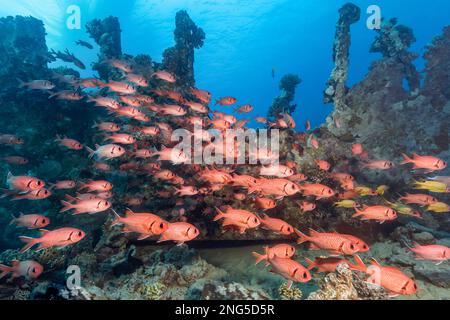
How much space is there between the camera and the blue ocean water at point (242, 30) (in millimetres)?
46397

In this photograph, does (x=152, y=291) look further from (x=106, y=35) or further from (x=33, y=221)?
(x=106, y=35)

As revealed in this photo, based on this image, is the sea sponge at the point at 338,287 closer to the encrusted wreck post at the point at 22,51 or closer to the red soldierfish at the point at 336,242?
the red soldierfish at the point at 336,242

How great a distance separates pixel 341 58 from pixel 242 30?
56055 mm

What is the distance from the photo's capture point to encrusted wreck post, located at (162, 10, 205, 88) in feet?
50.9

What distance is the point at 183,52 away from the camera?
16.6 metres

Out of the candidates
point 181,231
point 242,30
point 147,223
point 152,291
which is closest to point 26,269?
point 152,291

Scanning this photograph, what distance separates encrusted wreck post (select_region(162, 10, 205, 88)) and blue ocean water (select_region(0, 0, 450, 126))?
9.37m

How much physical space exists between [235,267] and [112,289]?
3173 mm

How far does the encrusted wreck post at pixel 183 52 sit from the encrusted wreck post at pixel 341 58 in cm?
750

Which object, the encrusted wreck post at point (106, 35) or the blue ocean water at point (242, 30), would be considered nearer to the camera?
the encrusted wreck post at point (106, 35)

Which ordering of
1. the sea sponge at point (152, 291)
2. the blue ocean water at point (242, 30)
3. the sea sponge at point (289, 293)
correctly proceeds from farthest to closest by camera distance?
1. the blue ocean water at point (242, 30)
2. the sea sponge at point (152, 291)
3. the sea sponge at point (289, 293)

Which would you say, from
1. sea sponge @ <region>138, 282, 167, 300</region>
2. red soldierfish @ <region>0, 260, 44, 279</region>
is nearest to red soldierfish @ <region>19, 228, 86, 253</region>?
red soldierfish @ <region>0, 260, 44, 279</region>

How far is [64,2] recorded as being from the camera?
4122cm

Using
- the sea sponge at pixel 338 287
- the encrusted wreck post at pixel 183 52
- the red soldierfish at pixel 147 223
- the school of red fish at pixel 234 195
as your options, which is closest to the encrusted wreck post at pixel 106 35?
the encrusted wreck post at pixel 183 52
